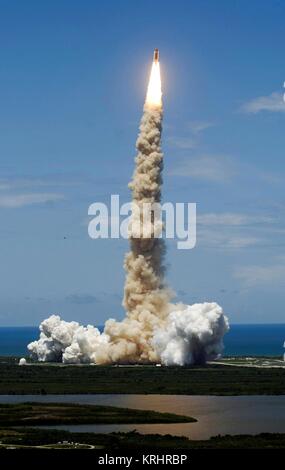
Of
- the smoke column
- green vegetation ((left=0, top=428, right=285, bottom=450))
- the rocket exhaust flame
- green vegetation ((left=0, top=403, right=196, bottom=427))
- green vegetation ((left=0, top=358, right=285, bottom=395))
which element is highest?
the rocket exhaust flame

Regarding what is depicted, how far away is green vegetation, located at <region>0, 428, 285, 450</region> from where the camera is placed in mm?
92062

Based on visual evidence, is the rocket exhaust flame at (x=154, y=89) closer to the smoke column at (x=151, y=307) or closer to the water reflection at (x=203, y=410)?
the smoke column at (x=151, y=307)

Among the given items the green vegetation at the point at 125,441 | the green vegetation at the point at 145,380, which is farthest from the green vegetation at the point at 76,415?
the green vegetation at the point at 145,380

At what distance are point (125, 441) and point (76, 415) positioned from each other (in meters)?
20.7

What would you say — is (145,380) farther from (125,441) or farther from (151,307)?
(125,441)

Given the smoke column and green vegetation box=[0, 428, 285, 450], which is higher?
the smoke column

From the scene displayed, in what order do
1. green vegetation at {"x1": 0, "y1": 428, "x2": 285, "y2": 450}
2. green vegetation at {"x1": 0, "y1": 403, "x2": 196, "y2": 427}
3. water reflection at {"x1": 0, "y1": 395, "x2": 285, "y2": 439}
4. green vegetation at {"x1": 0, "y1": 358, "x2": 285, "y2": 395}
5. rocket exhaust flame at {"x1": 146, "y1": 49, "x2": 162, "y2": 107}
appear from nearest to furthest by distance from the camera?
1. green vegetation at {"x1": 0, "y1": 428, "x2": 285, "y2": 450}
2. water reflection at {"x1": 0, "y1": 395, "x2": 285, "y2": 439}
3. green vegetation at {"x1": 0, "y1": 403, "x2": 196, "y2": 427}
4. green vegetation at {"x1": 0, "y1": 358, "x2": 285, "y2": 395}
5. rocket exhaust flame at {"x1": 146, "y1": 49, "x2": 162, "y2": 107}

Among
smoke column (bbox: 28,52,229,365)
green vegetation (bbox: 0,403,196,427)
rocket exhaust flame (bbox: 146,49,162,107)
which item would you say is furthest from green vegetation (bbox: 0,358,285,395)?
rocket exhaust flame (bbox: 146,49,162,107)

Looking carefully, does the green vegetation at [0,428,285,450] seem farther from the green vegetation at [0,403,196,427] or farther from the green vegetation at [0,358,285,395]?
the green vegetation at [0,358,285,395]

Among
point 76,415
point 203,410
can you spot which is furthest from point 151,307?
point 76,415

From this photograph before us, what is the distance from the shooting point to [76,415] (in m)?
115

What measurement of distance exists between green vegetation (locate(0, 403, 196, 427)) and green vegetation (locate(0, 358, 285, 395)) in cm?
1857

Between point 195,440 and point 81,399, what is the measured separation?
122 feet

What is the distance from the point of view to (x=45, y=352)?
7805 inches
